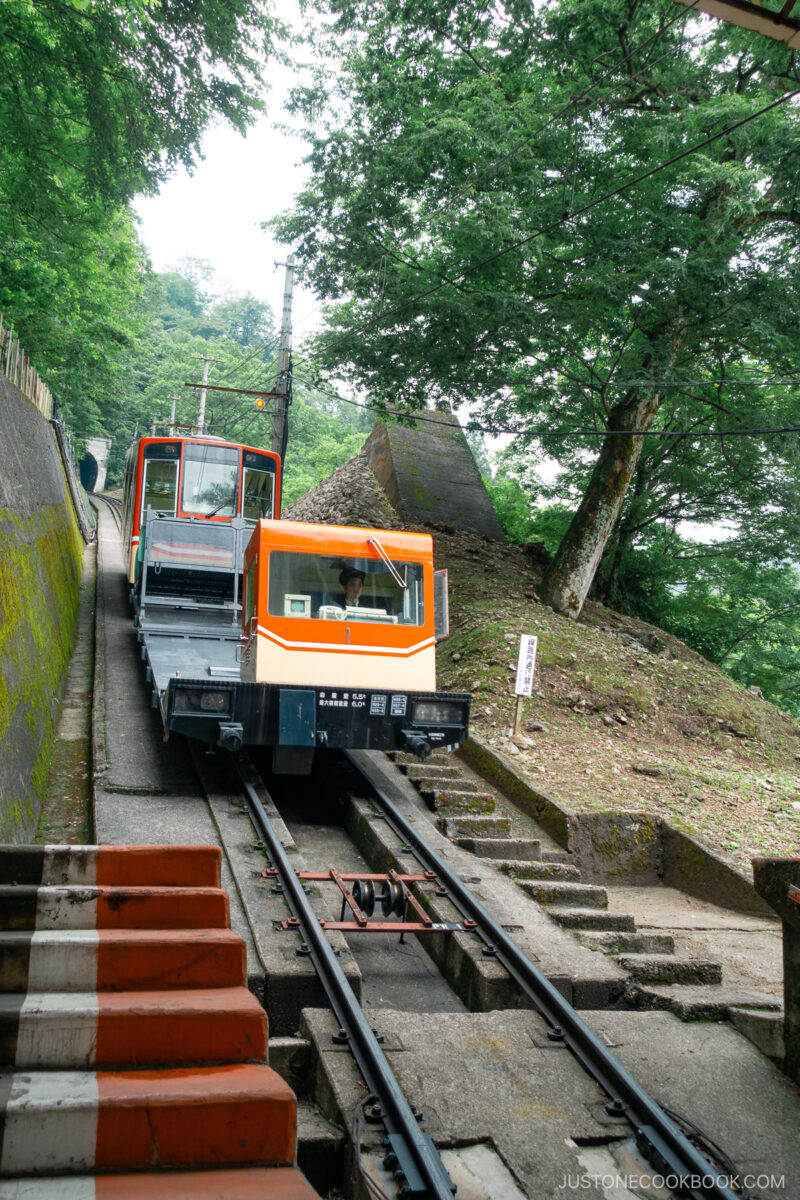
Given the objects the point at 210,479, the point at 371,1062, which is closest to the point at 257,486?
the point at 210,479

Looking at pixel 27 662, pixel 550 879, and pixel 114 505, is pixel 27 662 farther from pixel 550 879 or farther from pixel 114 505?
pixel 114 505

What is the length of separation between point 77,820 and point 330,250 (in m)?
11.9

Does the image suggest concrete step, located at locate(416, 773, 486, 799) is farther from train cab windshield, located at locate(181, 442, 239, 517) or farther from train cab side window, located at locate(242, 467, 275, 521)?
train cab windshield, located at locate(181, 442, 239, 517)

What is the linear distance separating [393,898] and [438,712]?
8.73 ft

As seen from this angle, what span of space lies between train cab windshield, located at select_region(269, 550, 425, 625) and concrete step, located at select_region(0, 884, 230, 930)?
17.4 feet

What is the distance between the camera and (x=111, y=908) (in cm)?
336

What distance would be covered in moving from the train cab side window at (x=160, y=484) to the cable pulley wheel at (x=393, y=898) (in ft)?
36.2

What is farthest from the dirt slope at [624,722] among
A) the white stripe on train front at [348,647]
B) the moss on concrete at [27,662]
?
the moss on concrete at [27,662]

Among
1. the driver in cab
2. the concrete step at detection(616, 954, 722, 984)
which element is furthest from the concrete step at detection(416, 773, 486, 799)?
the concrete step at detection(616, 954, 722, 984)

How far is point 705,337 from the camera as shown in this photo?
14.7 meters

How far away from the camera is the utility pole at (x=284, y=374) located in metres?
20.5

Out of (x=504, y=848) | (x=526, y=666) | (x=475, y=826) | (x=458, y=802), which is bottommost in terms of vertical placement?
(x=504, y=848)

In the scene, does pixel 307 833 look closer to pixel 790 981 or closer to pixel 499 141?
pixel 790 981

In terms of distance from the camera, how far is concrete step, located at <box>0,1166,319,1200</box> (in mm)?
2408
